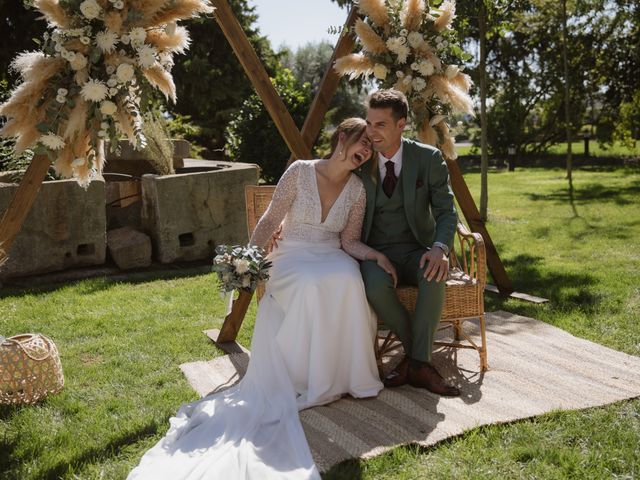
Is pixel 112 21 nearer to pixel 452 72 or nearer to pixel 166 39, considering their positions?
pixel 166 39

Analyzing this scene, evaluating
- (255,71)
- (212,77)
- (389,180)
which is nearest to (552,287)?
(389,180)

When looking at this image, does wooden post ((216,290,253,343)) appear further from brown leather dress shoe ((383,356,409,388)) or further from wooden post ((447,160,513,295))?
wooden post ((447,160,513,295))

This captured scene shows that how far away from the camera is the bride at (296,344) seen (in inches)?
115

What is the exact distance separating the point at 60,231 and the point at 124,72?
12.0 feet

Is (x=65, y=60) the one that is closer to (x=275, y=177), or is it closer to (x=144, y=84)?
(x=144, y=84)

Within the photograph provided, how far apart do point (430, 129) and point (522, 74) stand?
1669 centimetres

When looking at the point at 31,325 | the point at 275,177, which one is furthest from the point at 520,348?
the point at 275,177

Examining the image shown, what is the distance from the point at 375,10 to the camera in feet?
15.2

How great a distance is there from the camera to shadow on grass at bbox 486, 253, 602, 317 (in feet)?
17.9

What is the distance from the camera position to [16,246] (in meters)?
6.31

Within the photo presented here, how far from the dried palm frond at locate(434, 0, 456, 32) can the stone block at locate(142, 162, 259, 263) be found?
341 centimetres

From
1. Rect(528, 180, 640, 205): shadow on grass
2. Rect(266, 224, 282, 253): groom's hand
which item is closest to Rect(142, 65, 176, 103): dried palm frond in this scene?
Rect(266, 224, 282, 253): groom's hand

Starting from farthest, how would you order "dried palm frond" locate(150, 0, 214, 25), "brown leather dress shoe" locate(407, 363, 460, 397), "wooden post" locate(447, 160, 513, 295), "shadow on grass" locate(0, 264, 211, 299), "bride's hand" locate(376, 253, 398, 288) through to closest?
1. "shadow on grass" locate(0, 264, 211, 299)
2. "wooden post" locate(447, 160, 513, 295)
3. "bride's hand" locate(376, 253, 398, 288)
4. "brown leather dress shoe" locate(407, 363, 460, 397)
5. "dried palm frond" locate(150, 0, 214, 25)

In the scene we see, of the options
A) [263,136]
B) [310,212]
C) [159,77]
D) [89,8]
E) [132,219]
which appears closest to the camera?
[89,8]
